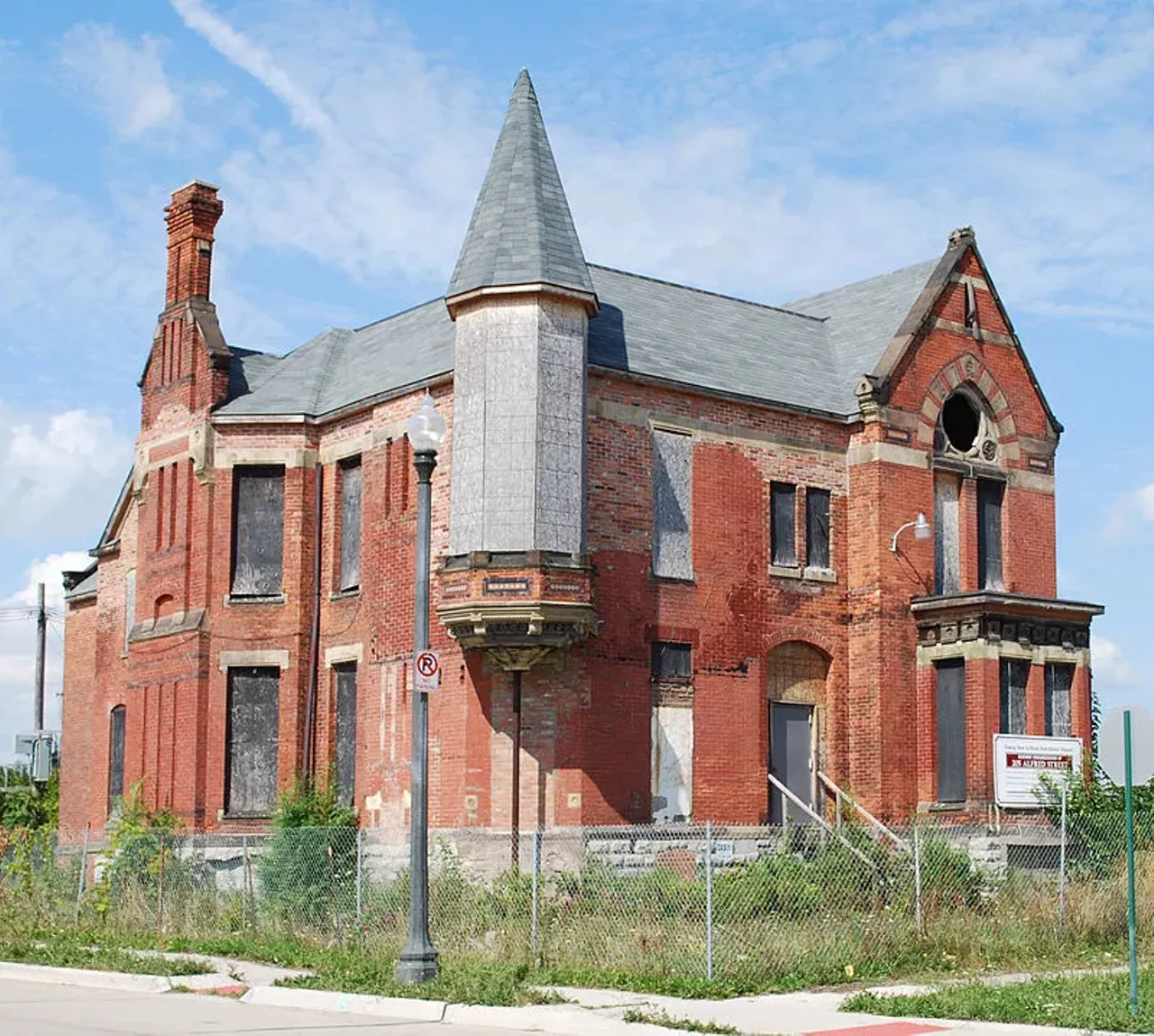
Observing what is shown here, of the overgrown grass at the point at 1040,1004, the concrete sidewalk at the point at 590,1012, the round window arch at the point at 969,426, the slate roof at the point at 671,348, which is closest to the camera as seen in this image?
the overgrown grass at the point at 1040,1004

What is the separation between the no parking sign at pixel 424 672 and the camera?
18.2 m

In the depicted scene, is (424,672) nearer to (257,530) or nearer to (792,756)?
(792,756)

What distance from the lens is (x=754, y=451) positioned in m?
29.6

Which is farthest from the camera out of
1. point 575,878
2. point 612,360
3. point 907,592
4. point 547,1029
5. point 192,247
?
point 192,247

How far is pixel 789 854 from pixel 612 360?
836cm

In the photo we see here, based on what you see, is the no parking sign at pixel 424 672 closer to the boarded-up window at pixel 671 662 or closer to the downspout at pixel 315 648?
the boarded-up window at pixel 671 662

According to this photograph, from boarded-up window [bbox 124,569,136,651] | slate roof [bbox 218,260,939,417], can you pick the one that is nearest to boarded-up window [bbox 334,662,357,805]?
slate roof [bbox 218,260,939,417]

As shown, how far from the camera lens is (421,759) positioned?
18172mm

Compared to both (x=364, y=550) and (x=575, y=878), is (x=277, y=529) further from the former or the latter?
(x=575, y=878)

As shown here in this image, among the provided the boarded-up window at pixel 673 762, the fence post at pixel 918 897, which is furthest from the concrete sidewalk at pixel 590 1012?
the boarded-up window at pixel 673 762

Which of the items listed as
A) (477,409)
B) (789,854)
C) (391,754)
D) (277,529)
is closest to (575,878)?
(789,854)

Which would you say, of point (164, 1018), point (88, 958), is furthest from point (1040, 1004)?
point (88, 958)

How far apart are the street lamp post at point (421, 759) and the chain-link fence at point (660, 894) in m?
1.75

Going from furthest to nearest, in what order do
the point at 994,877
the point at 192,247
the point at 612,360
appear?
the point at 192,247 → the point at 612,360 → the point at 994,877
